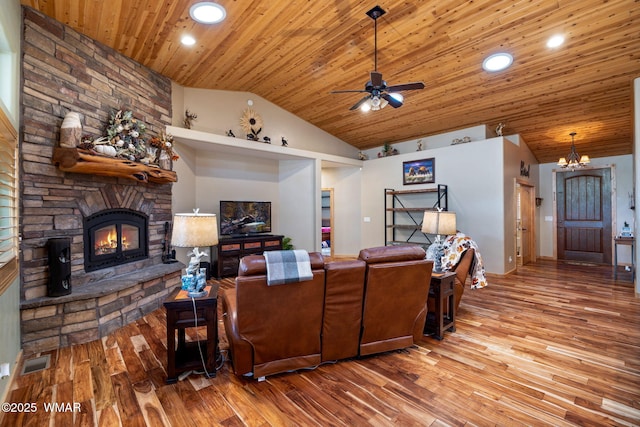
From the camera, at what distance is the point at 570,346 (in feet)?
8.82

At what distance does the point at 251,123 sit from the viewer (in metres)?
5.87

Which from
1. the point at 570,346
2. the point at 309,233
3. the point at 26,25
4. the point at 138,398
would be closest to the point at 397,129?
the point at 309,233

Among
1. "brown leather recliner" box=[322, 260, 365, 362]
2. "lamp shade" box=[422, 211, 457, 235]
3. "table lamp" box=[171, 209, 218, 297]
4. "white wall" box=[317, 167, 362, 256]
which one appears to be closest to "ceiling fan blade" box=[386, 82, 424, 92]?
"lamp shade" box=[422, 211, 457, 235]

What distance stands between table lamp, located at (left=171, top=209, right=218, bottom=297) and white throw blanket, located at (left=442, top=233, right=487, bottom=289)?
2725 millimetres

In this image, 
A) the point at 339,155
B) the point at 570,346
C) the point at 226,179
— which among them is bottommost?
the point at 570,346

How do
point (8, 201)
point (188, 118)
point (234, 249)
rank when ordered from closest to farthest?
1. point (8, 201)
2. point (188, 118)
3. point (234, 249)

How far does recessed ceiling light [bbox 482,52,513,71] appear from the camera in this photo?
389 cm

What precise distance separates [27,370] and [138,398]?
1158 millimetres

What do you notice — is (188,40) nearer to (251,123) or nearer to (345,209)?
(251,123)

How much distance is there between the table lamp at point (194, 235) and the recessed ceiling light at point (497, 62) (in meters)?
4.27

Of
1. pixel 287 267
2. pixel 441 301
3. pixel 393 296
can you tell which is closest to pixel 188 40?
pixel 287 267

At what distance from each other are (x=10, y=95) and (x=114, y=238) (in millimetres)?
1774

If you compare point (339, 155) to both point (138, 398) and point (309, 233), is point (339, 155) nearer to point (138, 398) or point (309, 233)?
point (309, 233)

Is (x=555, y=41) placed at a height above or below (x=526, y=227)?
above
